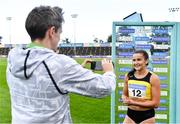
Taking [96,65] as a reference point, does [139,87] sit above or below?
below

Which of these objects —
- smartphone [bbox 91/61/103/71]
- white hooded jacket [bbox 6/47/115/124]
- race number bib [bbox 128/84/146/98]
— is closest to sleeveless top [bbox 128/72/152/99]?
race number bib [bbox 128/84/146/98]

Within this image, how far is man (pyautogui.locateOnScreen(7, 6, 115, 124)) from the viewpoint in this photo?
2.65m

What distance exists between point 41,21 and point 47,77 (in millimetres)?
323

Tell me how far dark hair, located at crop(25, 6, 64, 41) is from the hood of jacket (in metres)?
0.09

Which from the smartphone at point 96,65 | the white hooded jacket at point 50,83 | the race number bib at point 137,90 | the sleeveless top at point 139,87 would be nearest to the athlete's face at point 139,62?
the sleeveless top at point 139,87

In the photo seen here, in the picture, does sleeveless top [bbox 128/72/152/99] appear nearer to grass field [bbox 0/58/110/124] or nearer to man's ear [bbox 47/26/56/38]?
man's ear [bbox 47/26/56/38]

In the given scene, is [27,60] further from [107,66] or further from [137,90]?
[137,90]

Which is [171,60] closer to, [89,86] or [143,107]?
[143,107]

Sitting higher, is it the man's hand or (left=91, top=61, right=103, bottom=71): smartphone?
the man's hand

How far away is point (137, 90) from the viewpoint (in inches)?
232

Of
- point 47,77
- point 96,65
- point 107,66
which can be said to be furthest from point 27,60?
point 96,65

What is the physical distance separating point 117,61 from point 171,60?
78 centimetres

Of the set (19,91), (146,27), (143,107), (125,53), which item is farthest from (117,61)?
(19,91)

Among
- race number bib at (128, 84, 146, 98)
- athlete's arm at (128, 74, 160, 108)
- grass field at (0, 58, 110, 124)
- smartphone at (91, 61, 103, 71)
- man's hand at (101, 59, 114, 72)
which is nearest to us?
man's hand at (101, 59, 114, 72)
